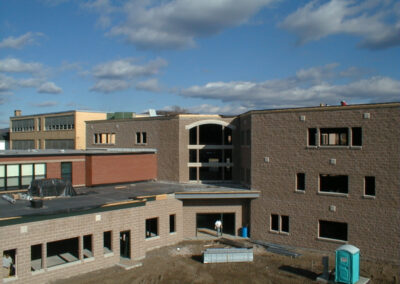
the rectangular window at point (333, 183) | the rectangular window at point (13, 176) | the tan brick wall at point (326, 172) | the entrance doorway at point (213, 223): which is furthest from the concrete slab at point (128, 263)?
the rectangular window at point (333, 183)

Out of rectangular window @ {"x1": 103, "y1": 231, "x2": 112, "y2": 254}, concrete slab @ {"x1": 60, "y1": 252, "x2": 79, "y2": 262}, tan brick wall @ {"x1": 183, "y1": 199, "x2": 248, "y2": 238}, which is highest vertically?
tan brick wall @ {"x1": 183, "y1": 199, "x2": 248, "y2": 238}

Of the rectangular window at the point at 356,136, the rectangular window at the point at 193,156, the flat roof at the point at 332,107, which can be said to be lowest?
the rectangular window at the point at 193,156

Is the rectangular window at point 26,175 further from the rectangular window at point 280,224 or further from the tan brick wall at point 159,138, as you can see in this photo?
the rectangular window at point 280,224

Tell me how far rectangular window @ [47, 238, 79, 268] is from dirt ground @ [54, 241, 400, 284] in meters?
2.31

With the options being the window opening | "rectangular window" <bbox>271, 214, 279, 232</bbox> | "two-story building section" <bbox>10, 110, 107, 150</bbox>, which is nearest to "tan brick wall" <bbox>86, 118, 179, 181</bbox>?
the window opening

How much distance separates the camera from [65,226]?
22.3 meters

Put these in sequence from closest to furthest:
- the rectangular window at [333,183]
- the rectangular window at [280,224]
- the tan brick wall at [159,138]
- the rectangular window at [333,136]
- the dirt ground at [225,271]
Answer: the dirt ground at [225,271] → the rectangular window at [333,183] → the rectangular window at [333,136] → the rectangular window at [280,224] → the tan brick wall at [159,138]

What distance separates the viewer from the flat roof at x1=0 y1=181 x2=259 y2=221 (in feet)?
73.9

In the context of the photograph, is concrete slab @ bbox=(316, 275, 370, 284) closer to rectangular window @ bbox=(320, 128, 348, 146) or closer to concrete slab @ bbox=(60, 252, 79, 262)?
rectangular window @ bbox=(320, 128, 348, 146)

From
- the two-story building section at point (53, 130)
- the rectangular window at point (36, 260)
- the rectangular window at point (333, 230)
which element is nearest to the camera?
the rectangular window at point (36, 260)

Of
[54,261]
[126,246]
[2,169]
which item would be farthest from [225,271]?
[2,169]

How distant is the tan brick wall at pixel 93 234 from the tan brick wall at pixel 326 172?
745 centimetres

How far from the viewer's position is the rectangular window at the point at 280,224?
96.3ft

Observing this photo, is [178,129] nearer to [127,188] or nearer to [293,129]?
[127,188]
